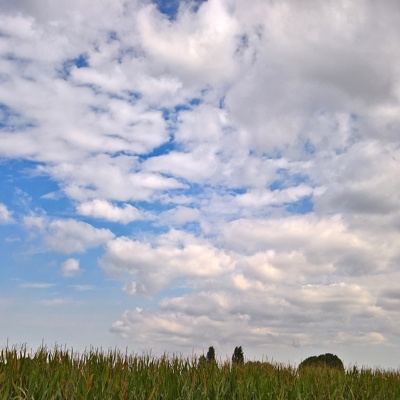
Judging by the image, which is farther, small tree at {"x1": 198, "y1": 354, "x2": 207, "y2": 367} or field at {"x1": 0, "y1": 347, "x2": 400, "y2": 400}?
small tree at {"x1": 198, "y1": 354, "x2": 207, "y2": 367}

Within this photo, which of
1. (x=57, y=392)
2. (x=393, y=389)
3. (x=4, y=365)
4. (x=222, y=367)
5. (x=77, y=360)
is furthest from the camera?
(x=393, y=389)

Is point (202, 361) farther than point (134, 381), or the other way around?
point (202, 361)

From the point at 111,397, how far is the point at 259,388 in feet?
11.9

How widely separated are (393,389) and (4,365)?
10.3m

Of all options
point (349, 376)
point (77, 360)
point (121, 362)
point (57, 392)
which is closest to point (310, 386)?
point (349, 376)

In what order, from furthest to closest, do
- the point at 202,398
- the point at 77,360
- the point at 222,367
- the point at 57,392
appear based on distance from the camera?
the point at 222,367 → the point at 77,360 → the point at 202,398 → the point at 57,392

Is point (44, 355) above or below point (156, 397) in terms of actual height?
above

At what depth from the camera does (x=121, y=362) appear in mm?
11945

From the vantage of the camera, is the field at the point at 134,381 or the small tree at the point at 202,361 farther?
the small tree at the point at 202,361

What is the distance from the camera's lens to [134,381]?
10141mm

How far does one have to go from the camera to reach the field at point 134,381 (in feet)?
30.4

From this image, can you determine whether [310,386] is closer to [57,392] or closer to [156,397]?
[156,397]

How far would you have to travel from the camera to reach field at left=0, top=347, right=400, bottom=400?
30.4 feet

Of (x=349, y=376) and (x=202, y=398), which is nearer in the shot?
(x=202, y=398)
